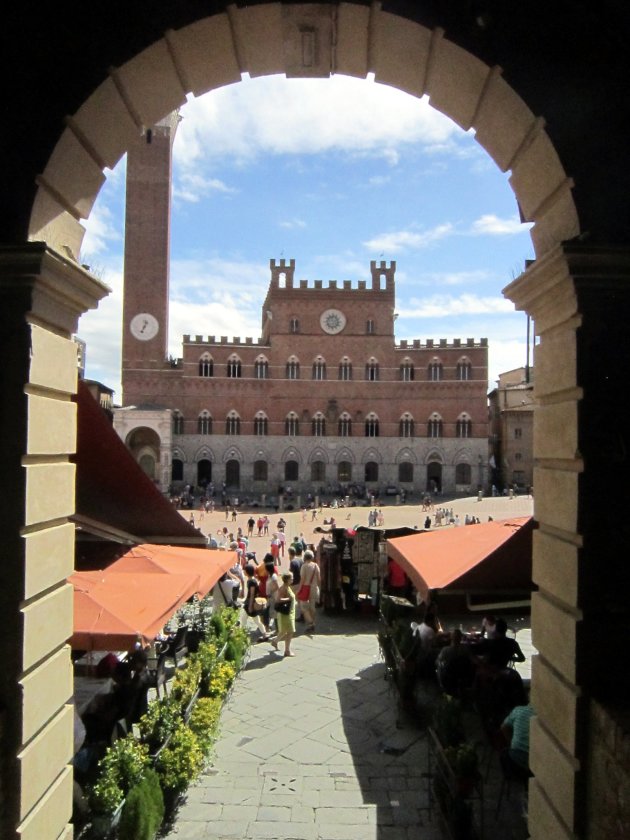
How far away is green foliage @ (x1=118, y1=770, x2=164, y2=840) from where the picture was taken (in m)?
4.05

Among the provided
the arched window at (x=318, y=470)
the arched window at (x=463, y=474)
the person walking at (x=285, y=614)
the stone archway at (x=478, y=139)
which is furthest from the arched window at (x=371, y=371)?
the stone archway at (x=478, y=139)

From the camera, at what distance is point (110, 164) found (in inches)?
142

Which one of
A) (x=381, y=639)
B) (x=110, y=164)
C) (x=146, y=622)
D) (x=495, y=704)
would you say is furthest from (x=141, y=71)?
(x=381, y=639)

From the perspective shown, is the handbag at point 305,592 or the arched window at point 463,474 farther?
the arched window at point 463,474

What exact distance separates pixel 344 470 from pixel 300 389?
621 centimetres

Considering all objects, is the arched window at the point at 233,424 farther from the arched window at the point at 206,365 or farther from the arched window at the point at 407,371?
the arched window at the point at 407,371

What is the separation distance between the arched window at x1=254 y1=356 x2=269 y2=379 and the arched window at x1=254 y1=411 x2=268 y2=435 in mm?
2540

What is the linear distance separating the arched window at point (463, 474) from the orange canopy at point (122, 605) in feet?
125

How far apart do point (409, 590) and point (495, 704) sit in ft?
18.2

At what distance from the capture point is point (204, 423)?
139 feet

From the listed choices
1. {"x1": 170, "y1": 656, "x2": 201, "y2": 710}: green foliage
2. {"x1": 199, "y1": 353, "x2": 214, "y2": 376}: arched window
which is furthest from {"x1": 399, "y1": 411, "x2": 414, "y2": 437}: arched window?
{"x1": 170, "y1": 656, "x2": 201, "y2": 710}: green foliage

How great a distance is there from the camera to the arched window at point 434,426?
4309 cm

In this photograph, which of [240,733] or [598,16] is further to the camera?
[240,733]

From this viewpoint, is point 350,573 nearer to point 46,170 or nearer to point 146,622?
point 146,622
